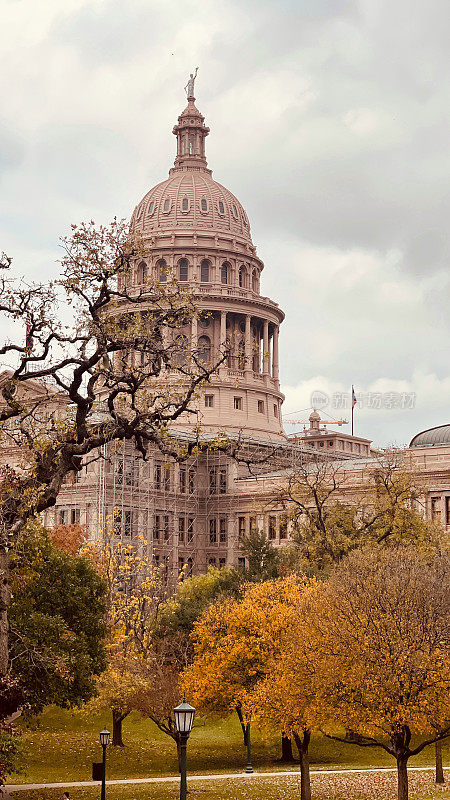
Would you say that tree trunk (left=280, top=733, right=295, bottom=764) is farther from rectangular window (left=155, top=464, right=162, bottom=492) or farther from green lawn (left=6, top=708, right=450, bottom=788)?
rectangular window (left=155, top=464, right=162, bottom=492)

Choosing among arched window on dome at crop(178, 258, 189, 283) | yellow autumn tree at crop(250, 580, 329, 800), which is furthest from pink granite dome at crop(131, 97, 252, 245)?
yellow autumn tree at crop(250, 580, 329, 800)

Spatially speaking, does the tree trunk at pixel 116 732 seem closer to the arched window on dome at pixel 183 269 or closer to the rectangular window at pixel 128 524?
the rectangular window at pixel 128 524

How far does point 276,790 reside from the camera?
3800cm

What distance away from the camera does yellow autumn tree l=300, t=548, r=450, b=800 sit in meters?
31.9

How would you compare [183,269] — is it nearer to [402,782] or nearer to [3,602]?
[402,782]

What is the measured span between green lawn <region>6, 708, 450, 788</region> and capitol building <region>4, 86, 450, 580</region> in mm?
24717

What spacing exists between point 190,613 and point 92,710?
807cm

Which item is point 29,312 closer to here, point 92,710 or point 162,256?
point 92,710

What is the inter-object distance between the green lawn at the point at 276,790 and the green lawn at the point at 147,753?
3.85 m

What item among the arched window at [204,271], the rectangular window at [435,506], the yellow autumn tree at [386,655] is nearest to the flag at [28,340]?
the yellow autumn tree at [386,655]

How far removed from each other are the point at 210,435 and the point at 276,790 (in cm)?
6436

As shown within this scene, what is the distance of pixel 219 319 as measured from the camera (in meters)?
112

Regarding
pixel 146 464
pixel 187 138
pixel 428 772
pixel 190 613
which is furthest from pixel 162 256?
pixel 428 772

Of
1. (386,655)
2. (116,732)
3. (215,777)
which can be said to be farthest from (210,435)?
(386,655)
